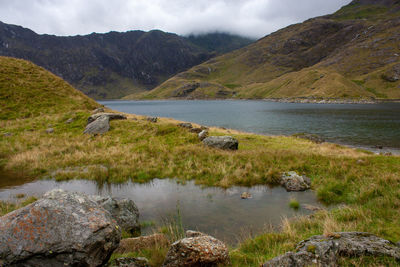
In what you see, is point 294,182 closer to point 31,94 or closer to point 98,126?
point 98,126

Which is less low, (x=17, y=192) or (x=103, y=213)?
(x=103, y=213)

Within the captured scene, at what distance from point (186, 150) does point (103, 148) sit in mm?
8508

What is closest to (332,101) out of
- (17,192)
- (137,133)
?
(137,133)

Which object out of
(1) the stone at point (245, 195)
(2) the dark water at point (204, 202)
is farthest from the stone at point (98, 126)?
(1) the stone at point (245, 195)

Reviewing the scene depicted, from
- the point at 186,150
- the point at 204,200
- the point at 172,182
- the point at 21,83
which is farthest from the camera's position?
the point at 21,83

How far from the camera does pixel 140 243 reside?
7707mm

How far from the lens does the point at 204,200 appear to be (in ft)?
42.3

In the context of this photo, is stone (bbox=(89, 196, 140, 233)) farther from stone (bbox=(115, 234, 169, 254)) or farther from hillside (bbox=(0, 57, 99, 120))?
A: hillside (bbox=(0, 57, 99, 120))

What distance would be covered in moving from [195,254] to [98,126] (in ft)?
82.6

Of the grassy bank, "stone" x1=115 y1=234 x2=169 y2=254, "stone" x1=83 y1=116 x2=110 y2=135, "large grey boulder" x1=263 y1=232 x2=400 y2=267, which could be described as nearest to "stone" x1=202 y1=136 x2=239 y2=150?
the grassy bank

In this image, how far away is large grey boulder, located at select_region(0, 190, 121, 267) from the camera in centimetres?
497

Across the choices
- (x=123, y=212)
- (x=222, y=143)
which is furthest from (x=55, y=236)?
(x=222, y=143)

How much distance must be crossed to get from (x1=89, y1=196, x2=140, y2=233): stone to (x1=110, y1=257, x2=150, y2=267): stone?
3922 mm

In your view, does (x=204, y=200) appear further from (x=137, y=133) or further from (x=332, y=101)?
(x=332, y=101)
